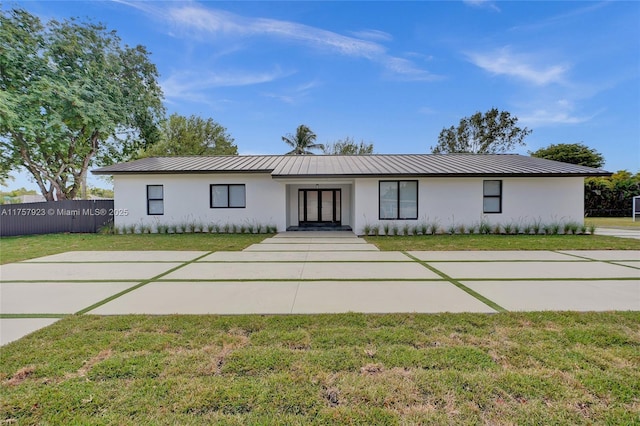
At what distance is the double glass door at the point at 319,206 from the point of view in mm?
15711

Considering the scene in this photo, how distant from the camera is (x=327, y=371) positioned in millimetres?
2326

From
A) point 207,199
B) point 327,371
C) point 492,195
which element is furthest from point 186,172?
point 492,195

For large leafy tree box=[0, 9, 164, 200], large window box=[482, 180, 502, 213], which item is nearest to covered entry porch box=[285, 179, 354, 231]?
large window box=[482, 180, 502, 213]

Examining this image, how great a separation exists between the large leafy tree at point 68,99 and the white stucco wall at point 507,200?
15.0 m

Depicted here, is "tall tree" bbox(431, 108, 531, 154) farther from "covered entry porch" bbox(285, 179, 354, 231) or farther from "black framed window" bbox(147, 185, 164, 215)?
"black framed window" bbox(147, 185, 164, 215)

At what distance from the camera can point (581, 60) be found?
14406mm

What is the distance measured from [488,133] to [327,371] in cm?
3326

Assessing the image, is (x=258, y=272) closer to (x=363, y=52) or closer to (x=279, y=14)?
(x=279, y=14)

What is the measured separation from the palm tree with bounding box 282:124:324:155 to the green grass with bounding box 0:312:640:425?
27615mm

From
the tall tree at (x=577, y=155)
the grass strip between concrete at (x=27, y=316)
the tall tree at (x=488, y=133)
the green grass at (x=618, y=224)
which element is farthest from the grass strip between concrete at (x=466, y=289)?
the tall tree at (x=577, y=155)

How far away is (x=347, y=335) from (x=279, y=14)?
1377 cm

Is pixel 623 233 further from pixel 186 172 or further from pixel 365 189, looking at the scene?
pixel 186 172

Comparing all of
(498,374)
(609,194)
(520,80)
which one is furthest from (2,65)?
(609,194)

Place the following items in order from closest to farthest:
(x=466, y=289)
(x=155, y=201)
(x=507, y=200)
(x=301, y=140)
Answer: (x=466, y=289) < (x=507, y=200) < (x=155, y=201) < (x=301, y=140)
